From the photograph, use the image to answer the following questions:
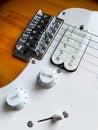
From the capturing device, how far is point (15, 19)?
69cm

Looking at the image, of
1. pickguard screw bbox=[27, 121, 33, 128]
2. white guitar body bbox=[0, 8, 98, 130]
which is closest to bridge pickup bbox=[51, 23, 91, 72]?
white guitar body bbox=[0, 8, 98, 130]

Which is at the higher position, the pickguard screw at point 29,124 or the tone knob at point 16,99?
the tone knob at point 16,99

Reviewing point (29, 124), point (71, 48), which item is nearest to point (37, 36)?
point (71, 48)

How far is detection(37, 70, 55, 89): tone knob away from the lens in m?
0.55

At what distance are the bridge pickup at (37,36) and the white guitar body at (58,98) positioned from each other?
2 centimetres

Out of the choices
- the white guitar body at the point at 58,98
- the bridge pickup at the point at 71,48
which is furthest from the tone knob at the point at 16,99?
the bridge pickup at the point at 71,48

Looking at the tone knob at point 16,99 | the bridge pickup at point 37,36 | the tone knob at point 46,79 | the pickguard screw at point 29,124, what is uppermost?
the bridge pickup at point 37,36

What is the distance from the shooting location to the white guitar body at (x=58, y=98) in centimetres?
52

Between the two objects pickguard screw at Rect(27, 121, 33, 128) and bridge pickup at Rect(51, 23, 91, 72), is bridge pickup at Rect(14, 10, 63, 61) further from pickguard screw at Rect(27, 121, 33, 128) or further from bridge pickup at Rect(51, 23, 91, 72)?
pickguard screw at Rect(27, 121, 33, 128)

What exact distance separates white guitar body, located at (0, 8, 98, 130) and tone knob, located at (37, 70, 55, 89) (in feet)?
0.04

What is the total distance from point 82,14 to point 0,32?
230mm

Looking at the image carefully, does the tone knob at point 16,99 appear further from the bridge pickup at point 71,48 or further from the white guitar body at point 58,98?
the bridge pickup at point 71,48

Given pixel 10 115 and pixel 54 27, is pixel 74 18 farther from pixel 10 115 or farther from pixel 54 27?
pixel 10 115

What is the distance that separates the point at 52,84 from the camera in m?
0.56
